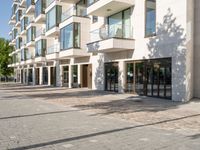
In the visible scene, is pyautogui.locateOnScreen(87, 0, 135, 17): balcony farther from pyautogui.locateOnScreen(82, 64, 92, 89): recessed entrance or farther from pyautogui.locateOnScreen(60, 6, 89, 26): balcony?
pyautogui.locateOnScreen(82, 64, 92, 89): recessed entrance

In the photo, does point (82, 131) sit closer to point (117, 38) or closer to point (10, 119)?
point (10, 119)

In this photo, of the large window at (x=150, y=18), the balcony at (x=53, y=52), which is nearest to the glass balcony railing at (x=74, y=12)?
the balcony at (x=53, y=52)

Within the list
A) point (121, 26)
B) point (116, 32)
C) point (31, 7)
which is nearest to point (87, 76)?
point (121, 26)

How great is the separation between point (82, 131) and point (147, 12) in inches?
521

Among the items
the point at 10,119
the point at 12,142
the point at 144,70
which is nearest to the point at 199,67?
the point at 144,70

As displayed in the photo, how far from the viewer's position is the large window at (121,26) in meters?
20.8

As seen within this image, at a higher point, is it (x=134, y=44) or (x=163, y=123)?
(x=134, y=44)

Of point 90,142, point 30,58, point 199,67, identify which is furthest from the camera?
point 30,58

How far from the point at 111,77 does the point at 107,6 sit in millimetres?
6075

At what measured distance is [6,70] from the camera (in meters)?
71.6

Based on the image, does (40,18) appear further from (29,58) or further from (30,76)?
(30,76)

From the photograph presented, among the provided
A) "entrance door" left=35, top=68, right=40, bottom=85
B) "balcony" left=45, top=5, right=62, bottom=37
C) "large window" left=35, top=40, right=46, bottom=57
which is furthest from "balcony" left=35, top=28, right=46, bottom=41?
"entrance door" left=35, top=68, right=40, bottom=85

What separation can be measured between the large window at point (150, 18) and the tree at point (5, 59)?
57438 mm

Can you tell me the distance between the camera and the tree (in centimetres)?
7007
